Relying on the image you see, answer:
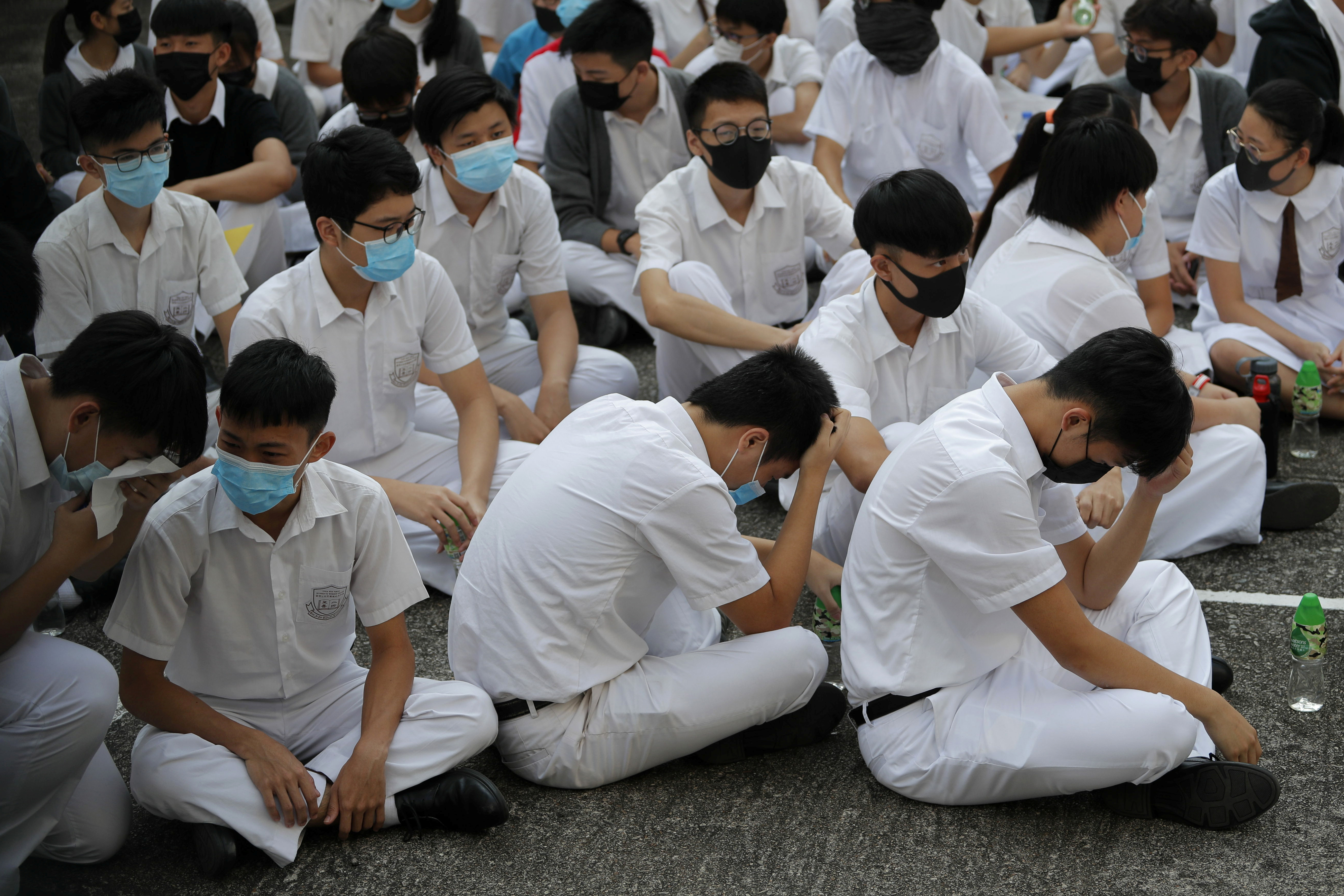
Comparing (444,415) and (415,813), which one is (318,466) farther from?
(444,415)

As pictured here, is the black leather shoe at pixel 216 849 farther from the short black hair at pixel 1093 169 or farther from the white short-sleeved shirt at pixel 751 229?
the short black hair at pixel 1093 169

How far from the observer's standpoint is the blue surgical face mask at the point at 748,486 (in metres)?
2.45

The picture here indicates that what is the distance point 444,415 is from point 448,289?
515 millimetres

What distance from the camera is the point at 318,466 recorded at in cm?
235

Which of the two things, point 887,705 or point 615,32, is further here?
point 615,32

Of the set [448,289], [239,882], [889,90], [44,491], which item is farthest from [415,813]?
[889,90]

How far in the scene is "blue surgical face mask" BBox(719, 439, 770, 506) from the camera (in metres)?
2.45

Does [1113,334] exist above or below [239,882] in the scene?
above

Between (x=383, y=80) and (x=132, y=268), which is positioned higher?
(x=383, y=80)

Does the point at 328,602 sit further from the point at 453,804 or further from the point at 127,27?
the point at 127,27

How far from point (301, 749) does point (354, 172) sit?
1.41 m

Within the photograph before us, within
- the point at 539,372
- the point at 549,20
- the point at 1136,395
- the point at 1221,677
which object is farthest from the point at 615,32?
the point at 1221,677

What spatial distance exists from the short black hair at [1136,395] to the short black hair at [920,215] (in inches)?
27.5

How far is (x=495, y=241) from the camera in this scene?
3953mm
